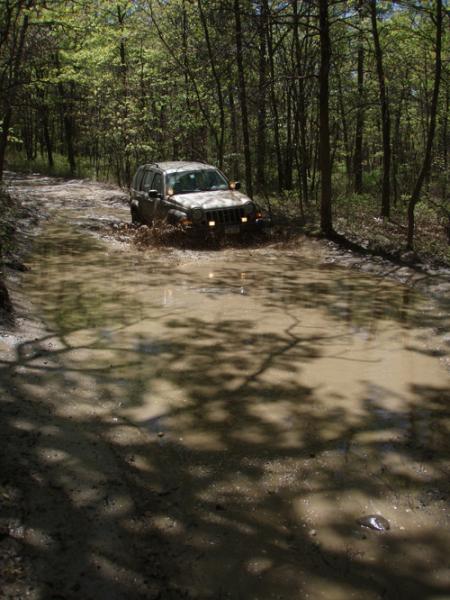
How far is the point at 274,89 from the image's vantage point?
21.5 meters

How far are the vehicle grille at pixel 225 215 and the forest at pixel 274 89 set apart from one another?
6.75 feet

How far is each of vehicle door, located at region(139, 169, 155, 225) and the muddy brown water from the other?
5943mm

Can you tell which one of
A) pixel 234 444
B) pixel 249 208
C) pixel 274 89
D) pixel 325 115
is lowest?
pixel 234 444

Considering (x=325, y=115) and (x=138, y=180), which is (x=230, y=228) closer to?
(x=325, y=115)

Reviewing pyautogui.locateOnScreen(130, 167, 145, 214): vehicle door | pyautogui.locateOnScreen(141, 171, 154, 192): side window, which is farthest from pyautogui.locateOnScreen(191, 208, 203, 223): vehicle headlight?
pyautogui.locateOnScreen(130, 167, 145, 214): vehicle door

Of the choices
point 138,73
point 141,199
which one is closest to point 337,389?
point 141,199

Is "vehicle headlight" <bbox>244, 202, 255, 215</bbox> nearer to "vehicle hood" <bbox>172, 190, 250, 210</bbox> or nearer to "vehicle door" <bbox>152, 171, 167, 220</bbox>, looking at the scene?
"vehicle hood" <bbox>172, 190, 250, 210</bbox>

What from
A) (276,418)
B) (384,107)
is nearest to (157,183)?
(384,107)

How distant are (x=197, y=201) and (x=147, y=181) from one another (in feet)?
7.92

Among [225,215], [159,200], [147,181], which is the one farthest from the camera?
[147,181]

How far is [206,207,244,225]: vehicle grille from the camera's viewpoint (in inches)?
498

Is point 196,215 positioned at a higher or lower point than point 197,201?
lower

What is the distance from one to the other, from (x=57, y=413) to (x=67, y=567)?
1912 mm

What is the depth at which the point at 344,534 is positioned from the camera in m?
3.28
